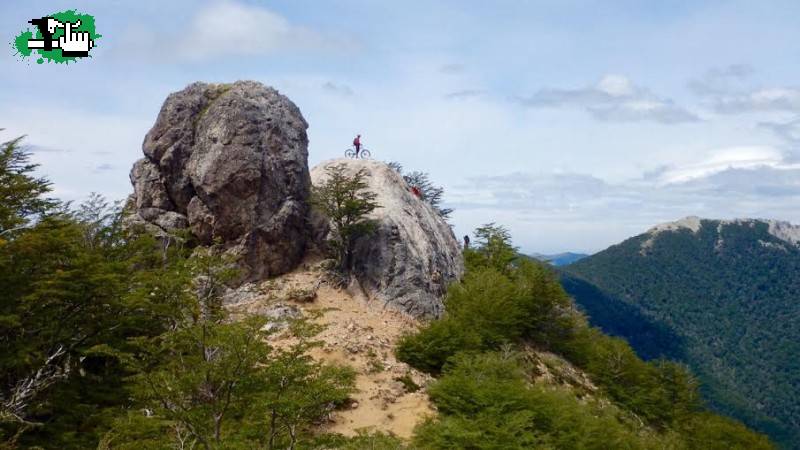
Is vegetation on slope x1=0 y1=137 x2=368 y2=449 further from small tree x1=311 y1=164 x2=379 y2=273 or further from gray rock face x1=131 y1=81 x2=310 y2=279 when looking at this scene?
small tree x1=311 y1=164 x2=379 y2=273

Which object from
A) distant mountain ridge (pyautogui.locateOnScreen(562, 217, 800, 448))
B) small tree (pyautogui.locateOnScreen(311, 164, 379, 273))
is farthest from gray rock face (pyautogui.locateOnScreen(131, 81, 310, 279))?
distant mountain ridge (pyautogui.locateOnScreen(562, 217, 800, 448))

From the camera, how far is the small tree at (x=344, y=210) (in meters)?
29.6

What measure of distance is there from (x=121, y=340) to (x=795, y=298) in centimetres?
22946

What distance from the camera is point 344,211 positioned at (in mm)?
29656

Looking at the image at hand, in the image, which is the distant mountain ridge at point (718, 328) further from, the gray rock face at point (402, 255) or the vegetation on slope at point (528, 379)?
the gray rock face at point (402, 255)

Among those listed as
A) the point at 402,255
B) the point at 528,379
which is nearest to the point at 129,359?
the point at 402,255

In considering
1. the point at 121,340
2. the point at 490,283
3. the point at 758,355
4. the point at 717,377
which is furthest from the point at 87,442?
the point at 758,355

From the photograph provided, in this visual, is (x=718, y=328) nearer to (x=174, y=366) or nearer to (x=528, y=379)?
(x=528, y=379)

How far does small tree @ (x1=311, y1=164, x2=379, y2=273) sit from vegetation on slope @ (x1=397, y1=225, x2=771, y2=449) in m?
6.49

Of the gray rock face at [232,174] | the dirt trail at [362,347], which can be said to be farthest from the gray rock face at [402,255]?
the gray rock face at [232,174]

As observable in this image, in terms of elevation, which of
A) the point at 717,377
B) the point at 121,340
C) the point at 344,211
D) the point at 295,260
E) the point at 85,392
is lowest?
the point at 717,377

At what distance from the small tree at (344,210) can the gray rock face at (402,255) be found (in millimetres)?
1013

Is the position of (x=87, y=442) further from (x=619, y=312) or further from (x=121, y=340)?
(x=619, y=312)

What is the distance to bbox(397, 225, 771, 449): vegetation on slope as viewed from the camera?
19703 millimetres
